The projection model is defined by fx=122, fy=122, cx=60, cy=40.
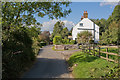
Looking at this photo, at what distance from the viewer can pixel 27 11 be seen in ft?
24.8

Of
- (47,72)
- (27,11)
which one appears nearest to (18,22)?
(27,11)

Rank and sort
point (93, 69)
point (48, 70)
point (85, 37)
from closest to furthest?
point (93, 69) < point (48, 70) < point (85, 37)

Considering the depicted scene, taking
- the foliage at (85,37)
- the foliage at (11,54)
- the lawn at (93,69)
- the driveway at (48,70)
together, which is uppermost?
the foliage at (85,37)

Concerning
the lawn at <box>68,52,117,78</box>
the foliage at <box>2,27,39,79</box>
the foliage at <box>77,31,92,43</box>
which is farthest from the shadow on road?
the foliage at <box>77,31,92,43</box>

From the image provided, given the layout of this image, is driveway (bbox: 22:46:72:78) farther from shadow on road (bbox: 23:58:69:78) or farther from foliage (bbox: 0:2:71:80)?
foliage (bbox: 0:2:71:80)

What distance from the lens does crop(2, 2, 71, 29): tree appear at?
21.6 ft

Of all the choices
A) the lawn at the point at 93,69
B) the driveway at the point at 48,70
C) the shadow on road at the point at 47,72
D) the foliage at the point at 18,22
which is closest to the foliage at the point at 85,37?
the driveway at the point at 48,70

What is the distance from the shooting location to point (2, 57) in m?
5.12

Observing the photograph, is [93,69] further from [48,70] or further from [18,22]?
[18,22]

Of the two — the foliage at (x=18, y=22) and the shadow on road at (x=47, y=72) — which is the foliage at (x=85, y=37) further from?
the foliage at (x=18, y=22)

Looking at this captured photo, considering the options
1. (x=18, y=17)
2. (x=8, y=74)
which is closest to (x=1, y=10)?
(x=18, y=17)

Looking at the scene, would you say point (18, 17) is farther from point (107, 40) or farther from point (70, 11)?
point (107, 40)

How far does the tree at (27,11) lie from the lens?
6570mm

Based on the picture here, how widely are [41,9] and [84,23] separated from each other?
25.2 metres
